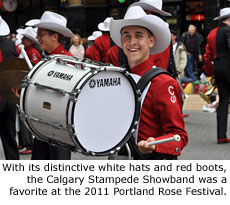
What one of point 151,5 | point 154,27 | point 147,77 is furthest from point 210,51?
point 147,77

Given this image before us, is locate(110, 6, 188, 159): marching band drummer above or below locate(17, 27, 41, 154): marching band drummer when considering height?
above

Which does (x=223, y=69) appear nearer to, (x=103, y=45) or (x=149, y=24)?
(x=103, y=45)

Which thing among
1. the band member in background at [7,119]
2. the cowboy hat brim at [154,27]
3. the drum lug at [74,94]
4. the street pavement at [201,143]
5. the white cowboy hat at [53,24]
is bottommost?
the street pavement at [201,143]

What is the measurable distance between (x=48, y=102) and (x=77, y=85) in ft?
1.04

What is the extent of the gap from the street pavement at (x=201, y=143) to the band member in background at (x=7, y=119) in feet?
3.28

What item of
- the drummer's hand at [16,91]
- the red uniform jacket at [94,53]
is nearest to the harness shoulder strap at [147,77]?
the drummer's hand at [16,91]

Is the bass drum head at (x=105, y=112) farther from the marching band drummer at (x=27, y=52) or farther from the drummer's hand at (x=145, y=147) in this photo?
the marching band drummer at (x=27, y=52)

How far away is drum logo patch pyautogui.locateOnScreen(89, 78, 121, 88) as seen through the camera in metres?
2.99

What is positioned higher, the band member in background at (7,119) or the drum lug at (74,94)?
the drum lug at (74,94)

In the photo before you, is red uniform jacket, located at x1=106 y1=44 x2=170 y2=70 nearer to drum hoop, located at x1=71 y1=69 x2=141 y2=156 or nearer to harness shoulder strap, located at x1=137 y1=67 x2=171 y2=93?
harness shoulder strap, located at x1=137 y1=67 x2=171 y2=93

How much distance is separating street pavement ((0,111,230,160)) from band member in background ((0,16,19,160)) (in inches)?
39.3

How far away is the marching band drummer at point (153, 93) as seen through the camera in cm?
324

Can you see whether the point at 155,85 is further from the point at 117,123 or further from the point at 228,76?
the point at 228,76

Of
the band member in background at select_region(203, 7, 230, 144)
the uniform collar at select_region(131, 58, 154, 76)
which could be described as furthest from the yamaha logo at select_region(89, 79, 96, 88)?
the band member in background at select_region(203, 7, 230, 144)
